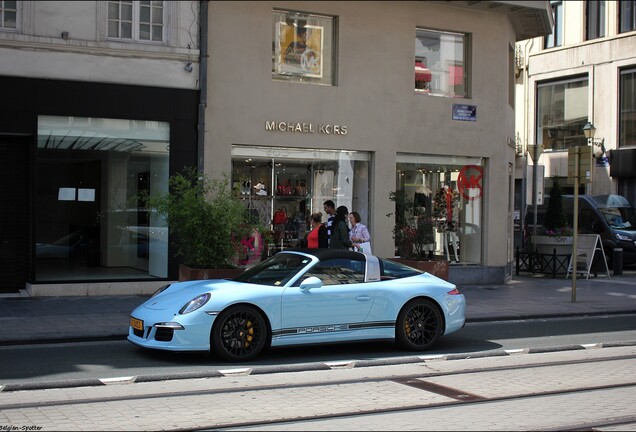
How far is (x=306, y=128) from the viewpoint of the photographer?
57.1 ft

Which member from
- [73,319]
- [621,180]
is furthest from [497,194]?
[621,180]

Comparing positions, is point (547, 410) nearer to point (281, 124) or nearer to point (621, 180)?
point (281, 124)

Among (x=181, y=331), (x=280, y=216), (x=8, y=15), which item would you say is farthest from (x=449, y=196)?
(x=181, y=331)

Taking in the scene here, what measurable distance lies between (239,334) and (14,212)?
783cm

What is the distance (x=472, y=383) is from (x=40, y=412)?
438cm

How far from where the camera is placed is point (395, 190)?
725 inches

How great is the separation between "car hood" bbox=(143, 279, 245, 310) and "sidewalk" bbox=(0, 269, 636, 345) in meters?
1.60

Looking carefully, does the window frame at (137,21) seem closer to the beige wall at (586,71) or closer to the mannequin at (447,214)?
the mannequin at (447,214)

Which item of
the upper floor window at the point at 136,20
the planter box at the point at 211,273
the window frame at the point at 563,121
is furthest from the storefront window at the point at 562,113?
the planter box at the point at 211,273

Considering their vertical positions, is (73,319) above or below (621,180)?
below

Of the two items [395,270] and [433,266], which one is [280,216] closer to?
[433,266]

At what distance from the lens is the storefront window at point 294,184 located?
56.2ft

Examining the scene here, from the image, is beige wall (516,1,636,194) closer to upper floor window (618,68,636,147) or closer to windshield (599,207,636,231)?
upper floor window (618,68,636,147)

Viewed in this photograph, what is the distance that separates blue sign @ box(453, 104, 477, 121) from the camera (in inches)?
761
